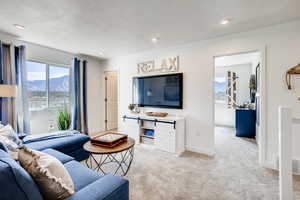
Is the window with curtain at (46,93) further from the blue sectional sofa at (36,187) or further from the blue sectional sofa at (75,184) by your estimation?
the blue sectional sofa at (36,187)

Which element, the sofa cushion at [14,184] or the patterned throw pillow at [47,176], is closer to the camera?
the sofa cushion at [14,184]

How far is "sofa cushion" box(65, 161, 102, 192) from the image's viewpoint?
52.5 inches

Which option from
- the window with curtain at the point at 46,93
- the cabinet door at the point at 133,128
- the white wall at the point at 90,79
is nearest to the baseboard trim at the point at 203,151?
the cabinet door at the point at 133,128

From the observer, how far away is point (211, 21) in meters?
2.39

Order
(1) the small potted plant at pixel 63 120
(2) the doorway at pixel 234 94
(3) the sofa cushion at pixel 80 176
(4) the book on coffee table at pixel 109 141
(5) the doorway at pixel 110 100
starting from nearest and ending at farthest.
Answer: (3) the sofa cushion at pixel 80 176, (4) the book on coffee table at pixel 109 141, (1) the small potted plant at pixel 63 120, (2) the doorway at pixel 234 94, (5) the doorway at pixel 110 100

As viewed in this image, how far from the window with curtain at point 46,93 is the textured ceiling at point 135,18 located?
766 millimetres

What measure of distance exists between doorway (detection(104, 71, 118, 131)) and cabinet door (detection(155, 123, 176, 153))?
2473 millimetres

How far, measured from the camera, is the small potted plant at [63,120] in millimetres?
3844

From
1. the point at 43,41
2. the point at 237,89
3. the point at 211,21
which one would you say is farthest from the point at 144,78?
the point at 237,89

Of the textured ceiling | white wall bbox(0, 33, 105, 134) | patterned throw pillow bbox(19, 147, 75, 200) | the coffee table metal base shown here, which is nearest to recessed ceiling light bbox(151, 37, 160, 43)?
the textured ceiling

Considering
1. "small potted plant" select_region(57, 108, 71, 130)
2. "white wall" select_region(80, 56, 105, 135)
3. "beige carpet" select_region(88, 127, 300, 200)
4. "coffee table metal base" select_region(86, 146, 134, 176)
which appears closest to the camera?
"beige carpet" select_region(88, 127, 300, 200)

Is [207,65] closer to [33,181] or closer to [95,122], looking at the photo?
[33,181]

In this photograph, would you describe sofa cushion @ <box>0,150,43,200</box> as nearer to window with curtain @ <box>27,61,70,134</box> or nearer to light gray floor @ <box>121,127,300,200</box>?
light gray floor @ <box>121,127,300,200</box>

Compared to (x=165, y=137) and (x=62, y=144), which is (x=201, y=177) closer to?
(x=165, y=137)
